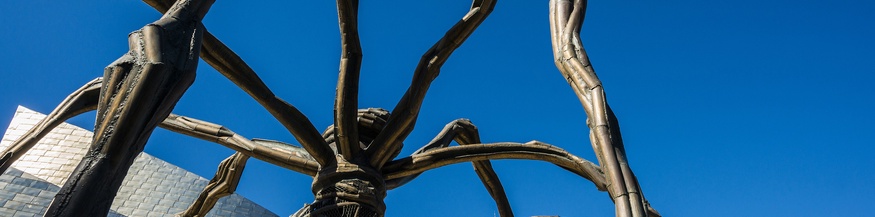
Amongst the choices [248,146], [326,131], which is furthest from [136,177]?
[248,146]

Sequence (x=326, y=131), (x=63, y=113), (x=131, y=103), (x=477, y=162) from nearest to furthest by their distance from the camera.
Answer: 1. (x=131, y=103)
2. (x=63, y=113)
3. (x=326, y=131)
4. (x=477, y=162)

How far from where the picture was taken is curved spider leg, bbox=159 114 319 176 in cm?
633

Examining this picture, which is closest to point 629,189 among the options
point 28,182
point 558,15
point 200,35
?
point 558,15

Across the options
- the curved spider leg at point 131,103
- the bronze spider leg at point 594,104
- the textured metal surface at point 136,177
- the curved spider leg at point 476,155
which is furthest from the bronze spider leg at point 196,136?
the textured metal surface at point 136,177

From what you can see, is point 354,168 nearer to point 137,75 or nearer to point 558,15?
point 558,15

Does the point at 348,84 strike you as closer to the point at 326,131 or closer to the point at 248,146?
the point at 248,146

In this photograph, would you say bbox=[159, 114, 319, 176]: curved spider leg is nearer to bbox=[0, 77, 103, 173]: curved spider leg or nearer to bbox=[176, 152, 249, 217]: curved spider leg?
bbox=[0, 77, 103, 173]: curved spider leg

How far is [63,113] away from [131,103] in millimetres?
4025

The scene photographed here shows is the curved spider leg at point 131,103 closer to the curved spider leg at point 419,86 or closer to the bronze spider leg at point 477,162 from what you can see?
the curved spider leg at point 419,86

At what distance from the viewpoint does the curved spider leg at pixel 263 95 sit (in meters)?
5.56

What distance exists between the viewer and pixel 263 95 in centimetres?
588

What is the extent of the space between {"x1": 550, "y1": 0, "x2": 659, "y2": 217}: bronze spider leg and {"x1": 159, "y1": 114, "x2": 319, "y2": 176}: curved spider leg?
8.54 ft

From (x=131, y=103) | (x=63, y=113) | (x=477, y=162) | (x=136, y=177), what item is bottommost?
(x=131, y=103)

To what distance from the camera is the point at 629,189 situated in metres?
3.71
